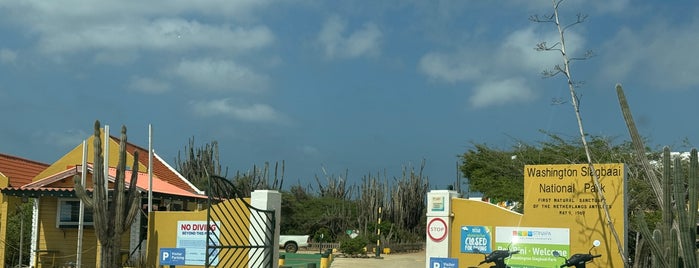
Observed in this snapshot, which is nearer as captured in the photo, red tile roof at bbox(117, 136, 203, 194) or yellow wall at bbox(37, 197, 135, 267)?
yellow wall at bbox(37, 197, 135, 267)

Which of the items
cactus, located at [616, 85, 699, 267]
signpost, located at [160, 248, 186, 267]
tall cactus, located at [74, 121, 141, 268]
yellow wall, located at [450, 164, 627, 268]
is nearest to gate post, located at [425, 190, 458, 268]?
yellow wall, located at [450, 164, 627, 268]

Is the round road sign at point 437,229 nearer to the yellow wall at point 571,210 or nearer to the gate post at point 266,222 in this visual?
the yellow wall at point 571,210

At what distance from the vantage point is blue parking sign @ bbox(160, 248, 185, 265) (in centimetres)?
1866

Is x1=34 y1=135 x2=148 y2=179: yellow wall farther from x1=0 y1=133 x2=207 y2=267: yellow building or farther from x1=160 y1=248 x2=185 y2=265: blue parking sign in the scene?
x1=160 y1=248 x2=185 y2=265: blue parking sign

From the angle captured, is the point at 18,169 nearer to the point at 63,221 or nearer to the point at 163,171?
the point at 63,221

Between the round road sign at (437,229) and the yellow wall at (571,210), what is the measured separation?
481 millimetres

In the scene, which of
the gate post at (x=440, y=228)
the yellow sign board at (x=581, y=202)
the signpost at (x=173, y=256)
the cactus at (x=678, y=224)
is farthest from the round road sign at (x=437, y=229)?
the cactus at (x=678, y=224)

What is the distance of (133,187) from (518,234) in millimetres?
8864

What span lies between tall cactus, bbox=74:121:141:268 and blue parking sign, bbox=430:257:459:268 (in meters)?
7.15

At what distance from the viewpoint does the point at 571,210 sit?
16.2 m

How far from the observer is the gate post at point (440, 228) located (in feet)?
57.1

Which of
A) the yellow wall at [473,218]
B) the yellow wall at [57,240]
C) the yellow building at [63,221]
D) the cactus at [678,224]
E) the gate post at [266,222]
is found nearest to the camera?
the cactus at [678,224]

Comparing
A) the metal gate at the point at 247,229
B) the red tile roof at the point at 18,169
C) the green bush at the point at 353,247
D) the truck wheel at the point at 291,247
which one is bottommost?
the truck wheel at the point at 291,247

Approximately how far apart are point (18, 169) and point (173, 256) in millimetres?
12691
